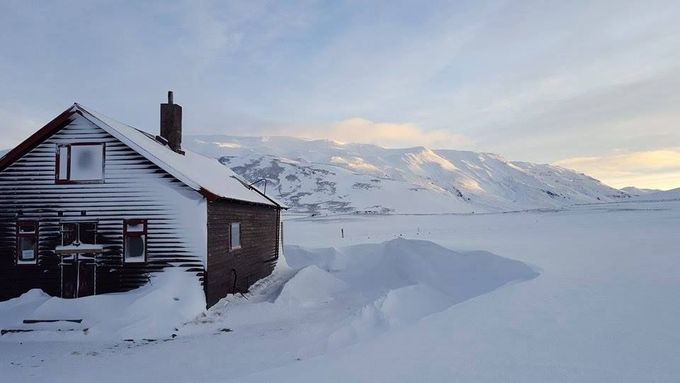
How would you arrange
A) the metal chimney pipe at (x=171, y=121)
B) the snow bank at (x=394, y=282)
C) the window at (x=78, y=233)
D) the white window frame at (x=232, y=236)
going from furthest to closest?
the metal chimney pipe at (x=171, y=121)
the white window frame at (x=232, y=236)
the window at (x=78, y=233)
the snow bank at (x=394, y=282)

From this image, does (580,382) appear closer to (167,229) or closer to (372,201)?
(167,229)

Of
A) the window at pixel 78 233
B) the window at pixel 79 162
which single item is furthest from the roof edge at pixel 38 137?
the window at pixel 78 233

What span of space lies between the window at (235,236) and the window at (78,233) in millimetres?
4758

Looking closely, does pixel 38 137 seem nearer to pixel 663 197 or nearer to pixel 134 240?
pixel 134 240

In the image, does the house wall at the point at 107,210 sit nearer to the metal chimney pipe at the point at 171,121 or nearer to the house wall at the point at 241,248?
the house wall at the point at 241,248

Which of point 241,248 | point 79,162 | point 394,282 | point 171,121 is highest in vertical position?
point 171,121

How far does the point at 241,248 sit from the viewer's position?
19.1 meters

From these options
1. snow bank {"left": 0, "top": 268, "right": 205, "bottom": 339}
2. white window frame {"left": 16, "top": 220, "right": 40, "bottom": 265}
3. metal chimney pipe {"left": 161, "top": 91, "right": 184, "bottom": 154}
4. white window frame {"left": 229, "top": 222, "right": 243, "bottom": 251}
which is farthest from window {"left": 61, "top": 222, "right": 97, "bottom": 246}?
metal chimney pipe {"left": 161, "top": 91, "right": 184, "bottom": 154}

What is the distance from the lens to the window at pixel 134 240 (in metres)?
15.6

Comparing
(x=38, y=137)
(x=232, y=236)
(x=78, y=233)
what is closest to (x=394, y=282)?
(x=232, y=236)

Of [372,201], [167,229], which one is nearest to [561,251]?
[167,229]

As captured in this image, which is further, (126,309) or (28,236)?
(28,236)

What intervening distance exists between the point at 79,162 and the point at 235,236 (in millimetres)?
6201

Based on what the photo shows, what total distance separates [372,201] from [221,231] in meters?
140
